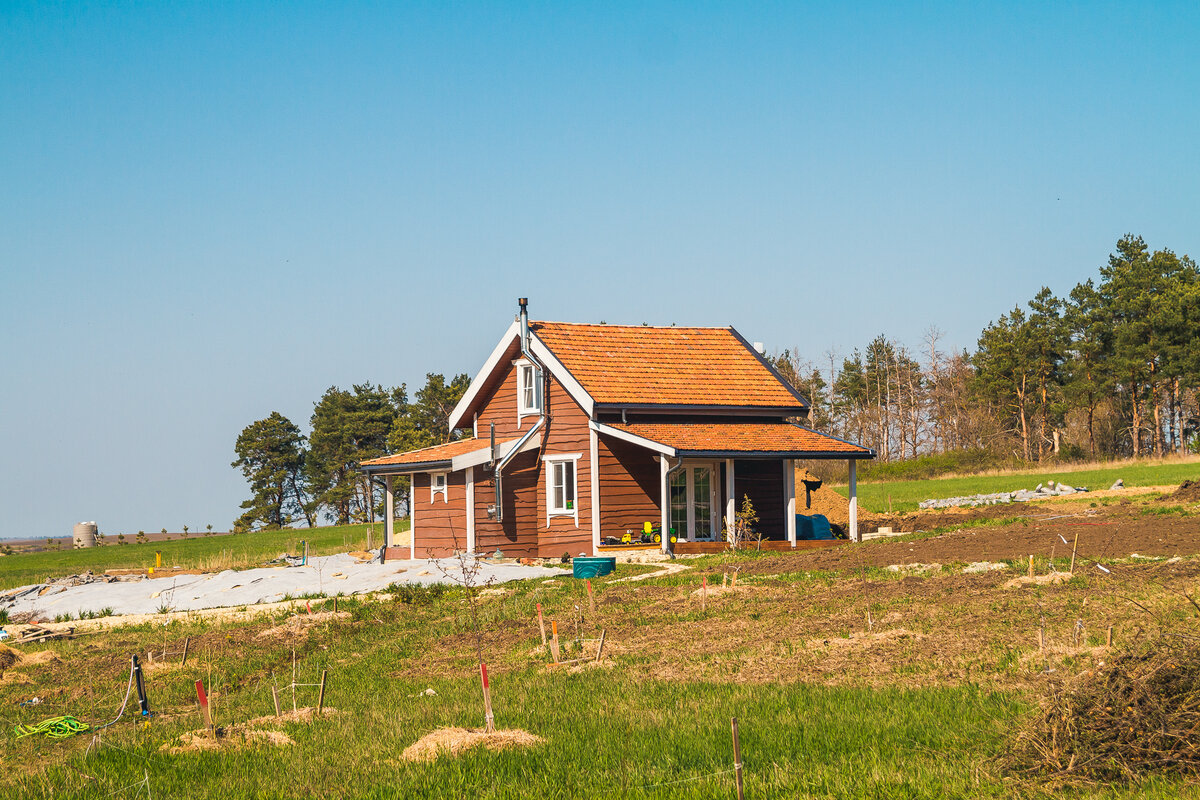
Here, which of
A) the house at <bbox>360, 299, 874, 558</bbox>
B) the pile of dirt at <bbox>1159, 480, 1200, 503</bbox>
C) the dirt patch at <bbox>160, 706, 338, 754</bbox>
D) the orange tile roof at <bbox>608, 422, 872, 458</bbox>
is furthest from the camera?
the house at <bbox>360, 299, 874, 558</bbox>

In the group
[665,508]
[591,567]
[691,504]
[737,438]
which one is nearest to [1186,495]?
[737,438]

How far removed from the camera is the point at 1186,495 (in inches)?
1064

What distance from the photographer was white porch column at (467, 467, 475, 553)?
28.5m

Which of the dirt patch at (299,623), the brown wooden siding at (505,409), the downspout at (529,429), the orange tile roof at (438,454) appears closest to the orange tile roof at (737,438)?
the downspout at (529,429)

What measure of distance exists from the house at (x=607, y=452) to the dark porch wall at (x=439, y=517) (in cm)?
5

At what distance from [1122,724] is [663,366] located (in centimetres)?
2309

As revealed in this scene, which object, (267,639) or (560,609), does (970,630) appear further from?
(267,639)

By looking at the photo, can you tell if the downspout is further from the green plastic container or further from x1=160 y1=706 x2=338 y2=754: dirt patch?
x1=160 y1=706 x2=338 y2=754: dirt patch

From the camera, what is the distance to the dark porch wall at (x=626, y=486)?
26859mm

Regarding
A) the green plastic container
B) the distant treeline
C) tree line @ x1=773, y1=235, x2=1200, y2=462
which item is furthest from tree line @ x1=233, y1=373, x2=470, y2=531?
the green plastic container

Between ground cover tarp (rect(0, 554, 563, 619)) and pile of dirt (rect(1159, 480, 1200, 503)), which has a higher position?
pile of dirt (rect(1159, 480, 1200, 503))

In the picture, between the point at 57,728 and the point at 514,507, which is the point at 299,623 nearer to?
the point at 57,728

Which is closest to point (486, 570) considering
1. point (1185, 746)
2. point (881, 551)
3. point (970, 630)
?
point (881, 551)

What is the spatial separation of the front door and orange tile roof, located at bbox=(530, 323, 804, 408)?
1976mm
